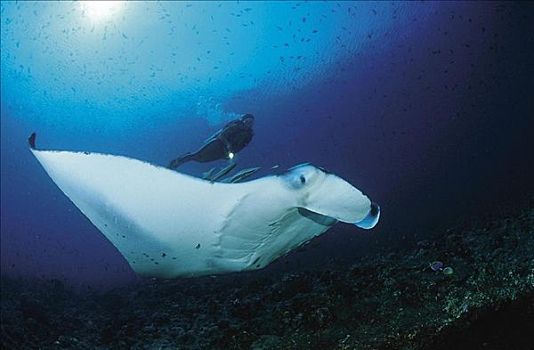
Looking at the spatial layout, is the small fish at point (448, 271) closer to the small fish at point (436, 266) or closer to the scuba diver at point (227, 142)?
the small fish at point (436, 266)

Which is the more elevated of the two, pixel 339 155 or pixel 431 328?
pixel 339 155

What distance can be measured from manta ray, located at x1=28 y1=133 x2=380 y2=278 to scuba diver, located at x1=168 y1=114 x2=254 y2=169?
6.79ft

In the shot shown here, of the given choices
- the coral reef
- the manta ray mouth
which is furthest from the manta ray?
the coral reef

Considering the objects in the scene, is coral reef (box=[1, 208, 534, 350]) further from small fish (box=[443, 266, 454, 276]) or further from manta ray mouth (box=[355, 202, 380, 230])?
manta ray mouth (box=[355, 202, 380, 230])

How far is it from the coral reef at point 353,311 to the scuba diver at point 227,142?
74.4 inches

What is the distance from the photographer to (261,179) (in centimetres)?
188

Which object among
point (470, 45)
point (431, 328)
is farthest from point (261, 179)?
point (470, 45)

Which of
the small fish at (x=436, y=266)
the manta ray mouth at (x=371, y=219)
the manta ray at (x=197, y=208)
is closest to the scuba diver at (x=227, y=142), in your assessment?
the manta ray at (x=197, y=208)

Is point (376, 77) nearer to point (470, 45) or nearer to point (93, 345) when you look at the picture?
point (470, 45)

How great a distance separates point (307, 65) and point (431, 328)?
26261 millimetres

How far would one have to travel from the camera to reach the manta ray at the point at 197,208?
1865 millimetres

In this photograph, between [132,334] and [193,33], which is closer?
[132,334]

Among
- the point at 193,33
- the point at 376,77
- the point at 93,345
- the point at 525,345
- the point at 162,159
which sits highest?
the point at 193,33

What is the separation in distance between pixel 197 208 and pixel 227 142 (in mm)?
2719
